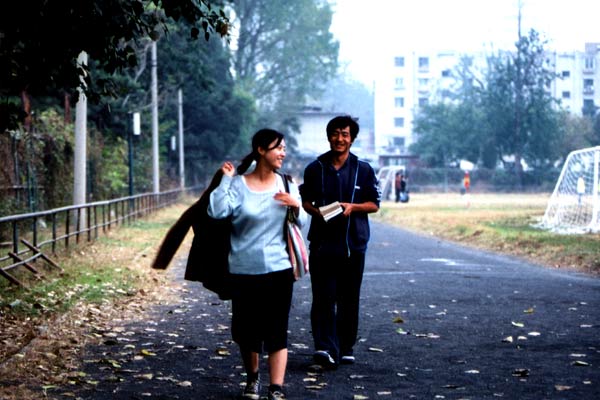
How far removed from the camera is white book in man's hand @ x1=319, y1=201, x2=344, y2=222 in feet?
28.3

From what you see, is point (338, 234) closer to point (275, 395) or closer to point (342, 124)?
point (342, 124)

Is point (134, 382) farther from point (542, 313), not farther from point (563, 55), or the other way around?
point (563, 55)

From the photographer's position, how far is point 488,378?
8.25 m

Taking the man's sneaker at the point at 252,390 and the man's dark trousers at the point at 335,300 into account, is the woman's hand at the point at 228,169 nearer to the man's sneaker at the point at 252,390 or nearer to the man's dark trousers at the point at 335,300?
the man's sneaker at the point at 252,390

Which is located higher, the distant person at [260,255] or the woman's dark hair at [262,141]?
the woman's dark hair at [262,141]

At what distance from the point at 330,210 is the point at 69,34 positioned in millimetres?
4028

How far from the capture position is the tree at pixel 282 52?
3113 inches

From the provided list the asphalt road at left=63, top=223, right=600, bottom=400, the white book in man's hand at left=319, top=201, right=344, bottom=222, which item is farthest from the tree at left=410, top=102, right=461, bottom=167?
the white book in man's hand at left=319, top=201, right=344, bottom=222

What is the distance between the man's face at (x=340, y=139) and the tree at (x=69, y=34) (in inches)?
102

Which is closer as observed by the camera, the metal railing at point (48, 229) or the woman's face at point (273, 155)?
the woman's face at point (273, 155)

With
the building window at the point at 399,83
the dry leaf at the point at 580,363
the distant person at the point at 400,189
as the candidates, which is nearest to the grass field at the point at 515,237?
the dry leaf at the point at 580,363

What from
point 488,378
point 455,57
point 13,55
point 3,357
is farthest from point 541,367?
point 455,57

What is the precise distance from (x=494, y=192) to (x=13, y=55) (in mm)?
75936

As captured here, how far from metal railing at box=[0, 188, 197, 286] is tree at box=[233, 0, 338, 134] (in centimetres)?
4560
